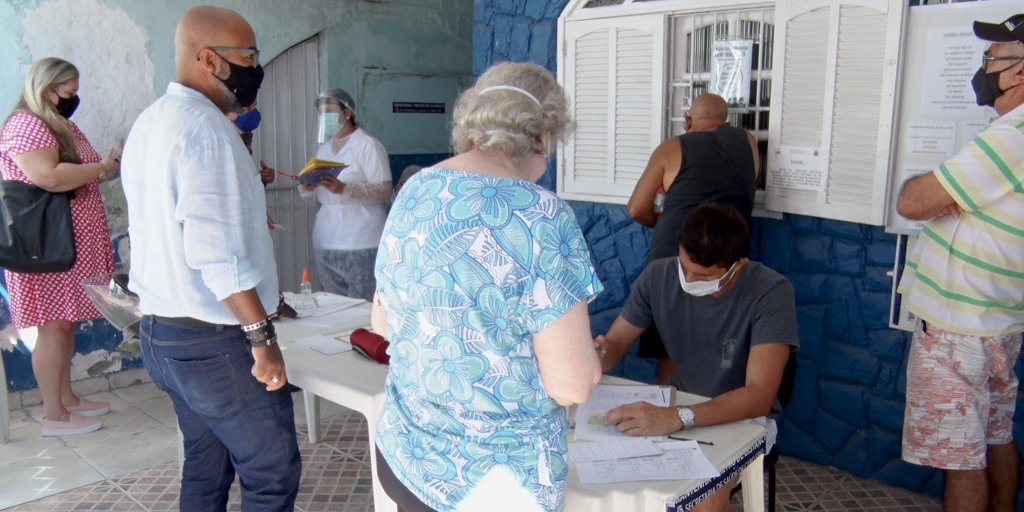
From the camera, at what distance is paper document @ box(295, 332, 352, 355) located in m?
2.62

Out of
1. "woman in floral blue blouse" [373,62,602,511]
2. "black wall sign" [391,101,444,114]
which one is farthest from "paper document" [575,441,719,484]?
"black wall sign" [391,101,444,114]

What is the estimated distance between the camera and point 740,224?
2.25m

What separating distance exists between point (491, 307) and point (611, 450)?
63 cm

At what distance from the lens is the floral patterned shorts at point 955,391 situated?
2.40 m

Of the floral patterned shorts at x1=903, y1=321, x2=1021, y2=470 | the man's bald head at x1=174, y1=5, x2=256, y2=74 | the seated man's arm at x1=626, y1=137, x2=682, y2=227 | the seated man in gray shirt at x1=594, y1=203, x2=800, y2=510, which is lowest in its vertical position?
the floral patterned shorts at x1=903, y1=321, x2=1021, y2=470

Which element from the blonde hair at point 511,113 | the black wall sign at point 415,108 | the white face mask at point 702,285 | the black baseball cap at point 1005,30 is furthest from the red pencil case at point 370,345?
the black wall sign at point 415,108

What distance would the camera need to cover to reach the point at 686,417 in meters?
1.92

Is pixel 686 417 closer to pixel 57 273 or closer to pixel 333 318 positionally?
pixel 333 318

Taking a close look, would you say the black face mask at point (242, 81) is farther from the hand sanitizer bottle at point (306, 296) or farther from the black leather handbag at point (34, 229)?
the black leather handbag at point (34, 229)

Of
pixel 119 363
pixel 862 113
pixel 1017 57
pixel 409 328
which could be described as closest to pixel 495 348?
pixel 409 328

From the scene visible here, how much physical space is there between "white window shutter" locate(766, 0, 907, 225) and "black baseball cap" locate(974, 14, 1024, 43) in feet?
2.10

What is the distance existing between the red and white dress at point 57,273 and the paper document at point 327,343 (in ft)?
5.65

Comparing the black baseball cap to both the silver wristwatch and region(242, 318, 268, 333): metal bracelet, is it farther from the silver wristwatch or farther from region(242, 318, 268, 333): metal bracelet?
region(242, 318, 268, 333): metal bracelet

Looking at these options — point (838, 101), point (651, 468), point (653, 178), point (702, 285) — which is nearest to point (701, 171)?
point (653, 178)
